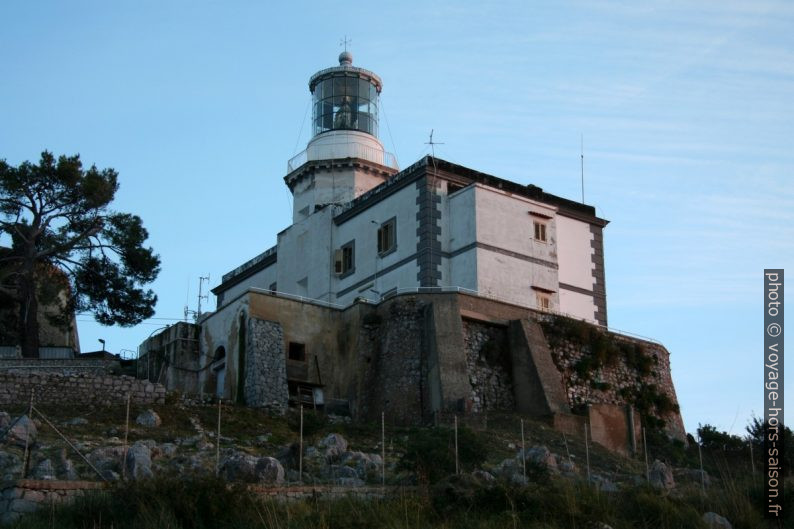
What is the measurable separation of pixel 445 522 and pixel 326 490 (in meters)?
2.25

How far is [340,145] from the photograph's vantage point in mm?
41531

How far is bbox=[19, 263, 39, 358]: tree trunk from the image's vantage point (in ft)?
114

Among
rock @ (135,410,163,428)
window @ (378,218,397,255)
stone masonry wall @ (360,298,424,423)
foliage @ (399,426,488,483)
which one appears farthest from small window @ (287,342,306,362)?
foliage @ (399,426,488,483)

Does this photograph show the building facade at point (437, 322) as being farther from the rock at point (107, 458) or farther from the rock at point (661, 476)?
the rock at point (107, 458)

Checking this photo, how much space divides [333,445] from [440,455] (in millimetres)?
3208

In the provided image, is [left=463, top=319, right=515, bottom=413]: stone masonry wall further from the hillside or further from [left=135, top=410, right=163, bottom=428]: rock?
[left=135, top=410, right=163, bottom=428]: rock

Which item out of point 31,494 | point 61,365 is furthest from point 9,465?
point 61,365

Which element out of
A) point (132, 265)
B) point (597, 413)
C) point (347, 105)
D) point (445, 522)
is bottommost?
point (445, 522)

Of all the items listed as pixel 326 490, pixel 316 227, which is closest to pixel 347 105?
pixel 316 227

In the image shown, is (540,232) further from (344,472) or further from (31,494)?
(31,494)

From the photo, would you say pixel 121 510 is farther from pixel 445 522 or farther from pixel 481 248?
pixel 481 248

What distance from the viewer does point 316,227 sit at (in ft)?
128

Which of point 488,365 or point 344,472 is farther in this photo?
point 488,365

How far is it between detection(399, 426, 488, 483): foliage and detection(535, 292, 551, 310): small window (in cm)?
1168
